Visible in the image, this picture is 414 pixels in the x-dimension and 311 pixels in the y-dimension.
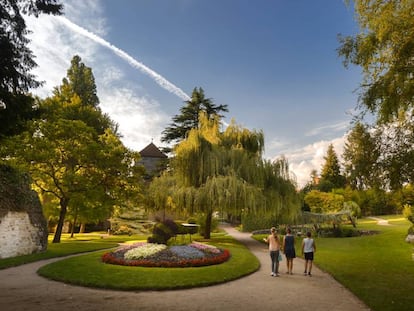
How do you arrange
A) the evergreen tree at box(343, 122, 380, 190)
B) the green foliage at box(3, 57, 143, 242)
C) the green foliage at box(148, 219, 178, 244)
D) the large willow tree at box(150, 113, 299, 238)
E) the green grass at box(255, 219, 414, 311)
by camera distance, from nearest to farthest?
the green grass at box(255, 219, 414, 311) → the evergreen tree at box(343, 122, 380, 190) → the green foliage at box(148, 219, 178, 244) → the large willow tree at box(150, 113, 299, 238) → the green foliage at box(3, 57, 143, 242)

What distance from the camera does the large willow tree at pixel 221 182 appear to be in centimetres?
1919

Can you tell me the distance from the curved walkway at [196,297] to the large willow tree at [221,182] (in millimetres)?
8851

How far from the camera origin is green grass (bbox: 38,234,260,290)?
30.5 feet

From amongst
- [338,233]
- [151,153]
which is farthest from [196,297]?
[151,153]

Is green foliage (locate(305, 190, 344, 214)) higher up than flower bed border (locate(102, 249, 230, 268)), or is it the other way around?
green foliage (locate(305, 190, 344, 214))

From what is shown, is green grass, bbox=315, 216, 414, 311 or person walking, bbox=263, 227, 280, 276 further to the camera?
person walking, bbox=263, 227, 280, 276

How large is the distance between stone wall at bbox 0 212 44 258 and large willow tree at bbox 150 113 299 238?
7.64 m

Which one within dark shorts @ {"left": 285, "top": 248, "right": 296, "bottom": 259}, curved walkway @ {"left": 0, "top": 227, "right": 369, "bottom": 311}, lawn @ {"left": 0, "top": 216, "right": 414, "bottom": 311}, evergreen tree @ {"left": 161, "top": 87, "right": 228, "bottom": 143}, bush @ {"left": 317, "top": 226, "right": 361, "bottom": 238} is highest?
evergreen tree @ {"left": 161, "top": 87, "right": 228, "bottom": 143}

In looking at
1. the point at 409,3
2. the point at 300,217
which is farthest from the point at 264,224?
the point at 409,3

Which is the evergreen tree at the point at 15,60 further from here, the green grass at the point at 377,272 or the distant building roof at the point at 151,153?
the distant building roof at the point at 151,153

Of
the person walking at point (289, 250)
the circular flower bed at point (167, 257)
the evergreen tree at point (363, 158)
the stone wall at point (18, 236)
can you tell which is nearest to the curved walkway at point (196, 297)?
the person walking at point (289, 250)

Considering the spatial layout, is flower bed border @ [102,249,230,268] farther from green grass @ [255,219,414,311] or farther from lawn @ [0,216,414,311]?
green grass @ [255,219,414,311]

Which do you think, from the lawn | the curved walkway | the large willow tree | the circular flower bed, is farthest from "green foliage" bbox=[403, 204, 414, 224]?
the circular flower bed

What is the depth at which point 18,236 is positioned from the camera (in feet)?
49.2
